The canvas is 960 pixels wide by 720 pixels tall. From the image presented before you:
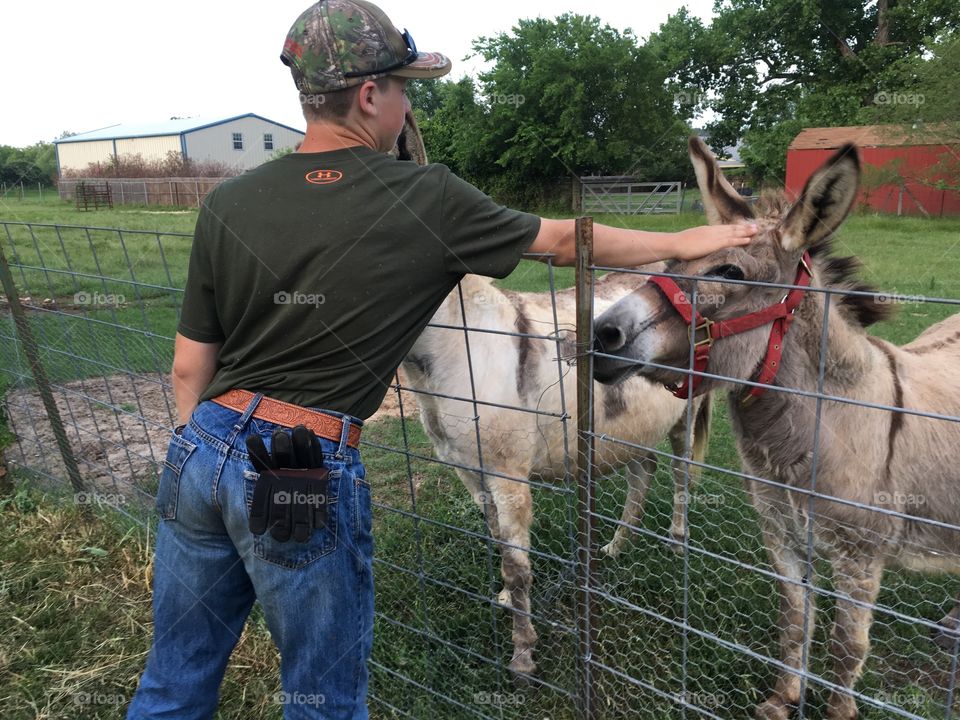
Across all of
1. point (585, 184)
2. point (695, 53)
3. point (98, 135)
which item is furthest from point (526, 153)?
point (98, 135)

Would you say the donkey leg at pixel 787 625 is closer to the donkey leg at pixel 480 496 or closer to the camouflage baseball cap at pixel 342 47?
the donkey leg at pixel 480 496

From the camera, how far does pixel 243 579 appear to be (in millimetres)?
1877

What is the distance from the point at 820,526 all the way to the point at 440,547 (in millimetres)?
2191

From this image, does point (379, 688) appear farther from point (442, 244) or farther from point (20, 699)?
point (442, 244)

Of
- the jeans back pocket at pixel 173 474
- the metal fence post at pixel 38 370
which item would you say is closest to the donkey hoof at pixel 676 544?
the jeans back pocket at pixel 173 474

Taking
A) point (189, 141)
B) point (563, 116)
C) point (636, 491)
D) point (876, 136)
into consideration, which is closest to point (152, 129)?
point (189, 141)

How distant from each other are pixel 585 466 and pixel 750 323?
72 cm

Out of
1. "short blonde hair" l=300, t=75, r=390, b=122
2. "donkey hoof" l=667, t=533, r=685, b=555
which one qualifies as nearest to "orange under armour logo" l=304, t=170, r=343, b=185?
"short blonde hair" l=300, t=75, r=390, b=122

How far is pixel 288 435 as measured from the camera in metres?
1.58

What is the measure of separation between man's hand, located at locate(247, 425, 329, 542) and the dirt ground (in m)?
2.68

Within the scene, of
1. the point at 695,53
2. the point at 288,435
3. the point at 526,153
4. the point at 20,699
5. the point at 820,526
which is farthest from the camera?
the point at 695,53

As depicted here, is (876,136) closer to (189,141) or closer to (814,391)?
(814,391)

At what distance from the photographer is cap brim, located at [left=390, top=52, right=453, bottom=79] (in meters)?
1.71

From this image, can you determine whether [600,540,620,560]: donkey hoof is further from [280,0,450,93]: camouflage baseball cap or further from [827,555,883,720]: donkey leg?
[280,0,450,93]: camouflage baseball cap
